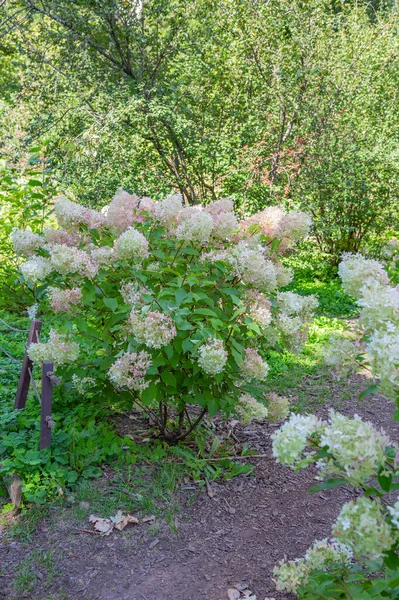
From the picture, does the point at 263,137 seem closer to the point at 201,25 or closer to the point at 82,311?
the point at 201,25

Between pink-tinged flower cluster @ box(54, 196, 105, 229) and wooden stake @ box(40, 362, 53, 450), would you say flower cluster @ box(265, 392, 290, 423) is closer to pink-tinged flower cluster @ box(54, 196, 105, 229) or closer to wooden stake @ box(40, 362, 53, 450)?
wooden stake @ box(40, 362, 53, 450)

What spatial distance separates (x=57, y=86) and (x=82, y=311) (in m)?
4.80

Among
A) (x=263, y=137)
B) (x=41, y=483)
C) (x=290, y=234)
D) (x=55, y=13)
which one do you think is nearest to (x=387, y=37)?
(x=263, y=137)

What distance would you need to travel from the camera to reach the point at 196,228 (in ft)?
8.00

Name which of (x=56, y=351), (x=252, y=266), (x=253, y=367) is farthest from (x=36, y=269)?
(x=253, y=367)

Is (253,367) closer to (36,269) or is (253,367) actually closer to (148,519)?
(148,519)

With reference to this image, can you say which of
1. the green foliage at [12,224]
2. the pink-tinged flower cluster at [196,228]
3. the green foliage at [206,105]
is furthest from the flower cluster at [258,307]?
the green foliage at [206,105]

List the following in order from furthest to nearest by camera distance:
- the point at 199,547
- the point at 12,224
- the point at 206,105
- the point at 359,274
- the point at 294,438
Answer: the point at 206,105 < the point at 12,224 < the point at 199,547 < the point at 359,274 < the point at 294,438

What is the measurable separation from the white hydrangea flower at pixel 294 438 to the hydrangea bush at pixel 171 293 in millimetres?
902

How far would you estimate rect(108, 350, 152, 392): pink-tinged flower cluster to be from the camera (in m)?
2.38

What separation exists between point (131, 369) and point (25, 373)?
3.55 ft

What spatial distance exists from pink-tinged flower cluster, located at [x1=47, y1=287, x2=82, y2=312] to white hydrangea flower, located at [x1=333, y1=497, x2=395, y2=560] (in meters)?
1.66

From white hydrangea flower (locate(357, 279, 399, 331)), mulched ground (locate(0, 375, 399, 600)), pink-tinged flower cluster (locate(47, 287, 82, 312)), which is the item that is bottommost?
mulched ground (locate(0, 375, 399, 600))

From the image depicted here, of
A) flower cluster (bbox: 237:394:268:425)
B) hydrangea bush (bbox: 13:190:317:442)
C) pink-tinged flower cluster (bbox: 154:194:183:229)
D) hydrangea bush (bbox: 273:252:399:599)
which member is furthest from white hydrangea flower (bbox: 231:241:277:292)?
hydrangea bush (bbox: 273:252:399:599)
